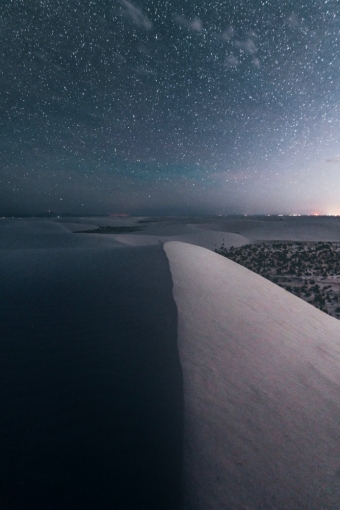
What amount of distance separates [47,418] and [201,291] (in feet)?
13.1

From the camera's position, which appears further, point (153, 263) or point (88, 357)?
point (153, 263)

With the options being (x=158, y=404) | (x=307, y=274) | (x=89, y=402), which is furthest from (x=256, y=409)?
(x=307, y=274)

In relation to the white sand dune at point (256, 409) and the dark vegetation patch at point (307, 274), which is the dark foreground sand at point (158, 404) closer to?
the white sand dune at point (256, 409)

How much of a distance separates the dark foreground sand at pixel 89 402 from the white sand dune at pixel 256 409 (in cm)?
21

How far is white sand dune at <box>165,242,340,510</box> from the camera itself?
6.04ft

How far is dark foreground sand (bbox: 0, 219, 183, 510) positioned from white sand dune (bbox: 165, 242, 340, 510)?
0.21m

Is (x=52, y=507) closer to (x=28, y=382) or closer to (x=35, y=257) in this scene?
(x=28, y=382)

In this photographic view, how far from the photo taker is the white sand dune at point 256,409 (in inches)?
72.4

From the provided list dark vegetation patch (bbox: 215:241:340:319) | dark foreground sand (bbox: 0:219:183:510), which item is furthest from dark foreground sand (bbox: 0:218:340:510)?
dark vegetation patch (bbox: 215:241:340:319)

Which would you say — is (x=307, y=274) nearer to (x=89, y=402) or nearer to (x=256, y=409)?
(x=256, y=409)

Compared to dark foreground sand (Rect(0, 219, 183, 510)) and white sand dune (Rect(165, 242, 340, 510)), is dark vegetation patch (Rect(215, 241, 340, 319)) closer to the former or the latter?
white sand dune (Rect(165, 242, 340, 510))

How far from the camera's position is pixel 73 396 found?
2330 millimetres

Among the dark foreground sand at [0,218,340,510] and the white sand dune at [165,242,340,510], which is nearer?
the dark foreground sand at [0,218,340,510]

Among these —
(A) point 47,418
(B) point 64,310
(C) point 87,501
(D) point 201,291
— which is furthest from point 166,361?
(D) point 201,291
